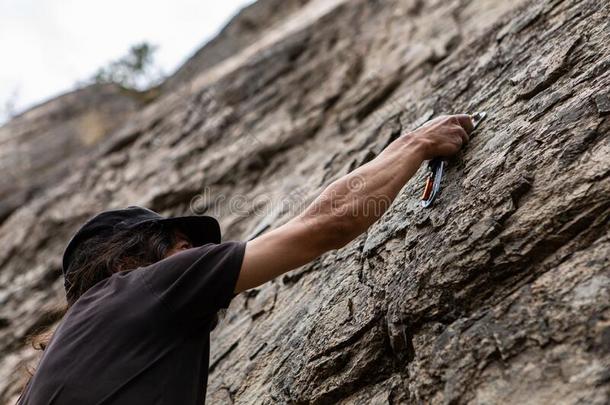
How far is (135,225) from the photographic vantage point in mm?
3545

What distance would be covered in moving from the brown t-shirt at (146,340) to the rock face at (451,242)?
2.69 feet

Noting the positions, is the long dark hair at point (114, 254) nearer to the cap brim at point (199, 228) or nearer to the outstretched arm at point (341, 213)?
the cap brim at point (199, 228)

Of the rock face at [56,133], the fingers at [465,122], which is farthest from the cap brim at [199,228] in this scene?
the rock face at [56,133]

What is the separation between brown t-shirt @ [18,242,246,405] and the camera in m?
2.71

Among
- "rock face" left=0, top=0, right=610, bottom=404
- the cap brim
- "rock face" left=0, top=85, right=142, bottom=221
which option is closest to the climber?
the cap brim

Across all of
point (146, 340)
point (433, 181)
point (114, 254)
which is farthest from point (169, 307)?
point (433, 181)

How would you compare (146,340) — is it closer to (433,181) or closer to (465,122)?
(433,181)

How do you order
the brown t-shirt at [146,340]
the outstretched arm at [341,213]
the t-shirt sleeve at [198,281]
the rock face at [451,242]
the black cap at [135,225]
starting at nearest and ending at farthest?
the rock face at [451,242] < the brown t-shirt at [146,340] < the t-shirt sleeve at [198,281] < the outstretched arm at [341,213] < the black cap at [135,225]

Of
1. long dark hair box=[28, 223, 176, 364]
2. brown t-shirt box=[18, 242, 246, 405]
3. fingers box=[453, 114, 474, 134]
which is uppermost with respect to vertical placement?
long dark hair box=[28, 223, 176, 364]

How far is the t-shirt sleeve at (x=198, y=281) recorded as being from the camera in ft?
9.32

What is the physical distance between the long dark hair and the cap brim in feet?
0.30

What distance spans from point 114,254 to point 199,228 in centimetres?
53

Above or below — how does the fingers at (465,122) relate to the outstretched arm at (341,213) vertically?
below

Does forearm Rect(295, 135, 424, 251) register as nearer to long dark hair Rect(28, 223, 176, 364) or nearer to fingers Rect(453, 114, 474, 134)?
fingers Rect(453, 114, 474, 134)
